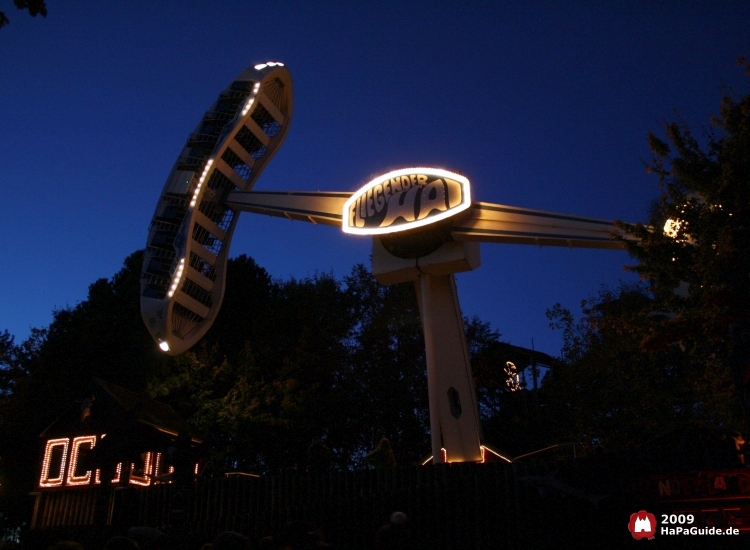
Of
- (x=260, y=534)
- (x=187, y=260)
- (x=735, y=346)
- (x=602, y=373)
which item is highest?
(x=187, y=260)

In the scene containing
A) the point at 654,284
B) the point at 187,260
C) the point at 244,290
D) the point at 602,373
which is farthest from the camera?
the point at 244,290

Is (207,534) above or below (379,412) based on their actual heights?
below

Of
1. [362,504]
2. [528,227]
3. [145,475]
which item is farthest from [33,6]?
[145,475]

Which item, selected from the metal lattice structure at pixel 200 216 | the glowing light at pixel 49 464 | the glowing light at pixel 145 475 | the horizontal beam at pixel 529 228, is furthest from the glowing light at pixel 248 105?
the glowing light at pixel 49 464

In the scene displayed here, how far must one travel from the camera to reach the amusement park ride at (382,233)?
15.5 meters

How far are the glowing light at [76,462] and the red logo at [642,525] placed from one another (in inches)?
555

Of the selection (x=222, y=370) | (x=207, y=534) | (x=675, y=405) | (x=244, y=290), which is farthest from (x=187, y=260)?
(x=675, y=405)

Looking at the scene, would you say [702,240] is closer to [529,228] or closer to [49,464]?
[529,228]

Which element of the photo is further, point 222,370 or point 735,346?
point 222,370

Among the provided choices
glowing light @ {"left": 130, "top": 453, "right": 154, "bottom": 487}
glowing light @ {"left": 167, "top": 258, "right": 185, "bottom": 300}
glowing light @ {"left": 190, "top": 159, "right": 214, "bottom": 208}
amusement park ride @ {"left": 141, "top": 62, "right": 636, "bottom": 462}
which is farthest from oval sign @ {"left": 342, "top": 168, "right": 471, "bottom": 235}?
glowing light @ {"left": 130, "top": 453, "right": 154, "bottom": 487}

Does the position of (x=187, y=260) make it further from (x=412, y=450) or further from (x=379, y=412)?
(x=412, y=450)

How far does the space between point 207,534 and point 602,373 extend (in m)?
18.8

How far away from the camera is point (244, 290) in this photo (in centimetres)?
3675

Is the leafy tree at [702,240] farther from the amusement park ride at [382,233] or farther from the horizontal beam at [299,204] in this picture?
the horizontal beam at [299,204]
